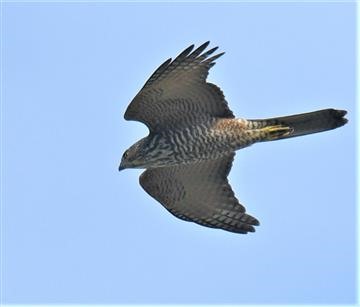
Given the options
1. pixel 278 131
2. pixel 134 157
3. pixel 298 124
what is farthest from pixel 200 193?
pixel 298 124

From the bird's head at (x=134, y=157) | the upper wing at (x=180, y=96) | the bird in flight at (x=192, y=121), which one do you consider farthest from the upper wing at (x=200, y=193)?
the upper wing at (x=180, y=96)

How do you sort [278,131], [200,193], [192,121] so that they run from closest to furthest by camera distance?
[278,131] → [192,121] → [200,193]

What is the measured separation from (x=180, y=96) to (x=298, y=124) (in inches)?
80.9

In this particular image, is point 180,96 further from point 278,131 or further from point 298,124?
point 298,124

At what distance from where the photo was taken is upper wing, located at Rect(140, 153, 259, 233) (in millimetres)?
18750

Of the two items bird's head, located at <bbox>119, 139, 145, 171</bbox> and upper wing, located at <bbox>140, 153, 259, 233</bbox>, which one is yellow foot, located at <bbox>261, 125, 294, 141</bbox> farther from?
bird's head, located at <bbox>119, 139, 145, 171</bbox>

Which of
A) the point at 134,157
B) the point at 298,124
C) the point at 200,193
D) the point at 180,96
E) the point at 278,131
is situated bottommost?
the point at 200,193

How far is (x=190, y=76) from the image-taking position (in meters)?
17.0

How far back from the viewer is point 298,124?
17375 mm

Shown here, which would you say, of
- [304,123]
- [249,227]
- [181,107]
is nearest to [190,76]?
[181,107]

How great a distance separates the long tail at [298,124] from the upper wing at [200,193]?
1.53 m

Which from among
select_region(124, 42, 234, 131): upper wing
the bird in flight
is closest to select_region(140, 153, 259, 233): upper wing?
the bird in flight

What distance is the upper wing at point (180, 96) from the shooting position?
55.5ft

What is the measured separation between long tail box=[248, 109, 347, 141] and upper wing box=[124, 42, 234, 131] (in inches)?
24.4
